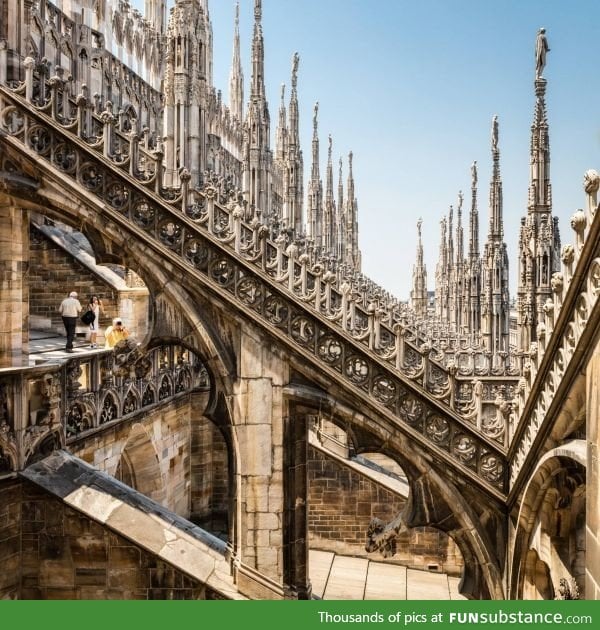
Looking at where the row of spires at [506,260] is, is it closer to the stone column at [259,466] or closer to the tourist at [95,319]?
the stone column at [259,466]

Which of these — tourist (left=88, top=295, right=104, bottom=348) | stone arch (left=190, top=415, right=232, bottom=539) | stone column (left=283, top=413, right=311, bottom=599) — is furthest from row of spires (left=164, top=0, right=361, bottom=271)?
stone arch (left=190, top=415, right=232, bottom=539)

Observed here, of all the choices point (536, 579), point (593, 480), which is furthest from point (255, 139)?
point (593, 480)

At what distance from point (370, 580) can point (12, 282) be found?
27.8 feet

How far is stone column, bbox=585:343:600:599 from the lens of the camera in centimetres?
462

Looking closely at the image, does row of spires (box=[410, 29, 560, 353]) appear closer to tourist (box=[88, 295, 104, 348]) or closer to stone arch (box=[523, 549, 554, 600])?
stone arch (box=[523, 549, 554, 600])

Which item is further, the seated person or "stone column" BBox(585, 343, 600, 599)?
the seated person

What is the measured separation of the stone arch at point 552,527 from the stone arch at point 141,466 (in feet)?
24.7

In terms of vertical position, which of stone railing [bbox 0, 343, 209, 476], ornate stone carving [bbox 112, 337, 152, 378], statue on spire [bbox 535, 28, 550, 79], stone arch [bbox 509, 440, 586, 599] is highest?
statue on spire [bbox 535, 28, 550, 79]

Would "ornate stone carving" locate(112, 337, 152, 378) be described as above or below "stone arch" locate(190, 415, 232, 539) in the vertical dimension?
above

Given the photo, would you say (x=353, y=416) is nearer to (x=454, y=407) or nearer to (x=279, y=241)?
(x=454, y=407)

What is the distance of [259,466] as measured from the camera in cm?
780

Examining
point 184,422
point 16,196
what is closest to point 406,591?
point 184,422

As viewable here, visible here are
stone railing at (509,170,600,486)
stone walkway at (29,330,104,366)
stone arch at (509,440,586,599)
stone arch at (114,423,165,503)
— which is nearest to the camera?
stone railing at (509,170,600,486)

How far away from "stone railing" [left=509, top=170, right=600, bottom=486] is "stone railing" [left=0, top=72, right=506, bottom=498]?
73 centimetres
